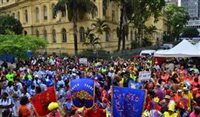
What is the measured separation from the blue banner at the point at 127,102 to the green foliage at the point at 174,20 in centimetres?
8753

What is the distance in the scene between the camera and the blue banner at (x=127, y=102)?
380 inches

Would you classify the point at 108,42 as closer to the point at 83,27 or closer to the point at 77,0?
the point at 83,27

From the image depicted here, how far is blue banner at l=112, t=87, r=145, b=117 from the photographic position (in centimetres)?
964

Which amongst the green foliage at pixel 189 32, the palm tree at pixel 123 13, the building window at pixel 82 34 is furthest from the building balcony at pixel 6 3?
the green foliage at pixel 189 32

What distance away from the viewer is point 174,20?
101188mm

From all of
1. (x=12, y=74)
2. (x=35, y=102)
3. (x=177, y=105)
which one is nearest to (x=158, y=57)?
(x=12, y=74)

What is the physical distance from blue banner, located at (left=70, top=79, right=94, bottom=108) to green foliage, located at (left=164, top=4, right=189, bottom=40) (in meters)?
86.3

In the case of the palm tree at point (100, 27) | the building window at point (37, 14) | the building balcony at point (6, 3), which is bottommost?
the palm tree at point (100, 27)

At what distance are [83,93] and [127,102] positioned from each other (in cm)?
178

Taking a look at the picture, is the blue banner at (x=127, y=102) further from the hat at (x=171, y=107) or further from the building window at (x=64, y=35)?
the building window at (x=64, y=35)

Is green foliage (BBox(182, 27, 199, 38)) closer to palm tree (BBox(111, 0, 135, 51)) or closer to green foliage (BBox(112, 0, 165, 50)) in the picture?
green foliage (BBox(112, 0, 165, 50))

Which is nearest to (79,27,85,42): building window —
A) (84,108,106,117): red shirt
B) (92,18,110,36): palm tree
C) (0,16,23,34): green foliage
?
(92,18,110,36): palm tree

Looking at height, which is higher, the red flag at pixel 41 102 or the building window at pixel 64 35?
the building window at pixel 64 35

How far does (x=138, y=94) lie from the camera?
31.7 feet
